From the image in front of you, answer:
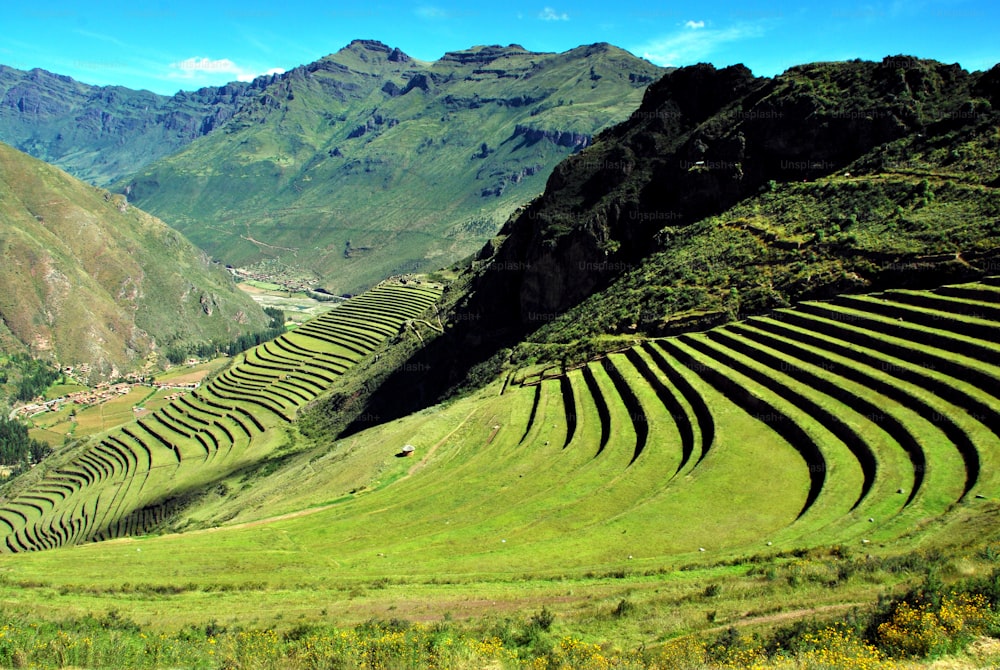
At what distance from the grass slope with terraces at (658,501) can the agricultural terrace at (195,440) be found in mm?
35837

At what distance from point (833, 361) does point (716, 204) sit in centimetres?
3843

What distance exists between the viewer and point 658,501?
Result: 28.5 meters

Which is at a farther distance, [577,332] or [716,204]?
[716,204]

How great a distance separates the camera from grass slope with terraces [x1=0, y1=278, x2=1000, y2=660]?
21.2 meters

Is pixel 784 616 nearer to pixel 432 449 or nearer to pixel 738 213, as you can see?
pixel 432 449

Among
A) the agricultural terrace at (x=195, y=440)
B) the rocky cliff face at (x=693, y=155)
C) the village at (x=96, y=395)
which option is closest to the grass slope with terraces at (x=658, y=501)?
the rocky cliff face at (x=693, y=155)

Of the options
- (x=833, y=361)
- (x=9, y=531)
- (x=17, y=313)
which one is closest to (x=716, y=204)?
(x=833, y=361)

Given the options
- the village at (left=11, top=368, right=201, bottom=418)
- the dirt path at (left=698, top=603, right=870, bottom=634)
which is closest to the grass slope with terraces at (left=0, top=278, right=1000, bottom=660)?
the dirt path at (left=698, top=603, right=870, bottom=634)

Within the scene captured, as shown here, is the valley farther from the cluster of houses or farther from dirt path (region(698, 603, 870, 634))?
the cluster of houses

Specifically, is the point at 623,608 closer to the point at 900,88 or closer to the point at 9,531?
the point at 900,88

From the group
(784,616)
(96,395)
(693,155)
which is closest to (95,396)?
(96,395)

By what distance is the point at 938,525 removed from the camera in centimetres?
2078

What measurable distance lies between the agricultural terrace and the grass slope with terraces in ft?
118

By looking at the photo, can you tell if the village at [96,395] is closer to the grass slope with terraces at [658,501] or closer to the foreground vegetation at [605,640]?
the grass slope with terraces at [658,501]
